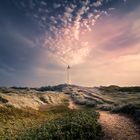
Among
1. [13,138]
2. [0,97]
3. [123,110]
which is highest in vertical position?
[0,97]

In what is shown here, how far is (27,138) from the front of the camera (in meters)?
20.9

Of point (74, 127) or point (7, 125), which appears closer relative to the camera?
point (74, 127)

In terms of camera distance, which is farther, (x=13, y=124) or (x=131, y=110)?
(x=131, y=110)

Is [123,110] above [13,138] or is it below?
above

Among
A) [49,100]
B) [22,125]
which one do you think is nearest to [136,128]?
[22,125]

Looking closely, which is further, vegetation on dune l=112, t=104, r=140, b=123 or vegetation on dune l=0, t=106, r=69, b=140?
vegetation on dune l=112, t=104, r=140, b=123

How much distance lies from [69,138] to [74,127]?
278 centimetres

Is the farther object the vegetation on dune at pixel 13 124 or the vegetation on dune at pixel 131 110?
the vegetation on dune at pixel 131 110

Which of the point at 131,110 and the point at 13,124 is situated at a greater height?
the point at 131,110

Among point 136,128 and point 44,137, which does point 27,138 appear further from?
point 136,128

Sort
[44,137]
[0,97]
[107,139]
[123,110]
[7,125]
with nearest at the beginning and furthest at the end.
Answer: [107,139], [44,137], [7,125], [123,110], [0,97]

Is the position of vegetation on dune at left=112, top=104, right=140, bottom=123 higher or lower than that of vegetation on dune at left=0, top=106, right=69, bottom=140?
higher

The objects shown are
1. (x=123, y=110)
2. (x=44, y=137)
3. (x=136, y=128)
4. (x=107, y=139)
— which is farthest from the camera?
(x=123, y=110)

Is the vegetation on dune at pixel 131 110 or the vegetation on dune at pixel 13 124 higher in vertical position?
the vegetation on dune at pixel 131 110
